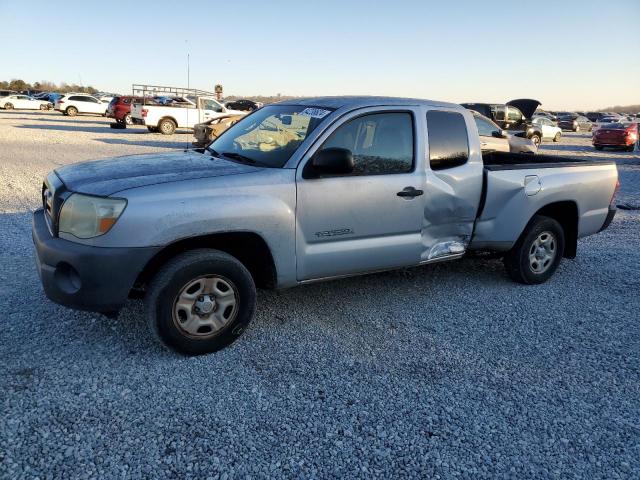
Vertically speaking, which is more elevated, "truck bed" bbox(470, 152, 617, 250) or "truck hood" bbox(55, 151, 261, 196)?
"truck hood" bbox(55, 151, 261, 196)

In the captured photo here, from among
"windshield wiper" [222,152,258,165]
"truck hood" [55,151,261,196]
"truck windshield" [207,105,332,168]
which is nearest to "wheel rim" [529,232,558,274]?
"truck windshield" [207,105,332,168]

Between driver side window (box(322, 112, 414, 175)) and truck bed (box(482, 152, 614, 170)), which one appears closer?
driver side window (box(322, 112, 414, 175))

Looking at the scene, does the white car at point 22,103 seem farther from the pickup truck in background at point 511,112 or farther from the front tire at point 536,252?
the front tire at point 536,252

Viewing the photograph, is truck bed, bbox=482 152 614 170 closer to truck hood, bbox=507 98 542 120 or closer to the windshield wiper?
the windshield wiper

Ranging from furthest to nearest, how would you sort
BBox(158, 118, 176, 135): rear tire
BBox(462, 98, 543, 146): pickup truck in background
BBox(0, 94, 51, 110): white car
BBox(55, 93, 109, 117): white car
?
BBox(0, 94, 51, 110): white car, BBox(55, 93, 109, 117): white car, BBox(158, 118, 176, 135): rear tire, BBox(462, 98, 543, 146): pickup truck in background

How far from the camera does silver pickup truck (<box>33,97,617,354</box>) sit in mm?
3229

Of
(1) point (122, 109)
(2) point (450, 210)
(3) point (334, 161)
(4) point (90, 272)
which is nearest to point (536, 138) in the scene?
(1) point (122, 109)

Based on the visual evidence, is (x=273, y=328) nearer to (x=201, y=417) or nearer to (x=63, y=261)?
(x=201, y=417)

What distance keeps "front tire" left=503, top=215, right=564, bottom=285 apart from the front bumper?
364 cm

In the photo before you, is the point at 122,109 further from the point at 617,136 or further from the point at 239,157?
the point at 239,157

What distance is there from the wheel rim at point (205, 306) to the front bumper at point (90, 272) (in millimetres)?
357

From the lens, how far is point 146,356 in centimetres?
353

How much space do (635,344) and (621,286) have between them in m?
1.53

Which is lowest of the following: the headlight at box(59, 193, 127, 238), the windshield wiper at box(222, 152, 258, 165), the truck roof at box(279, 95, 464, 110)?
the headlight at box(59, 193, 127, 238)
